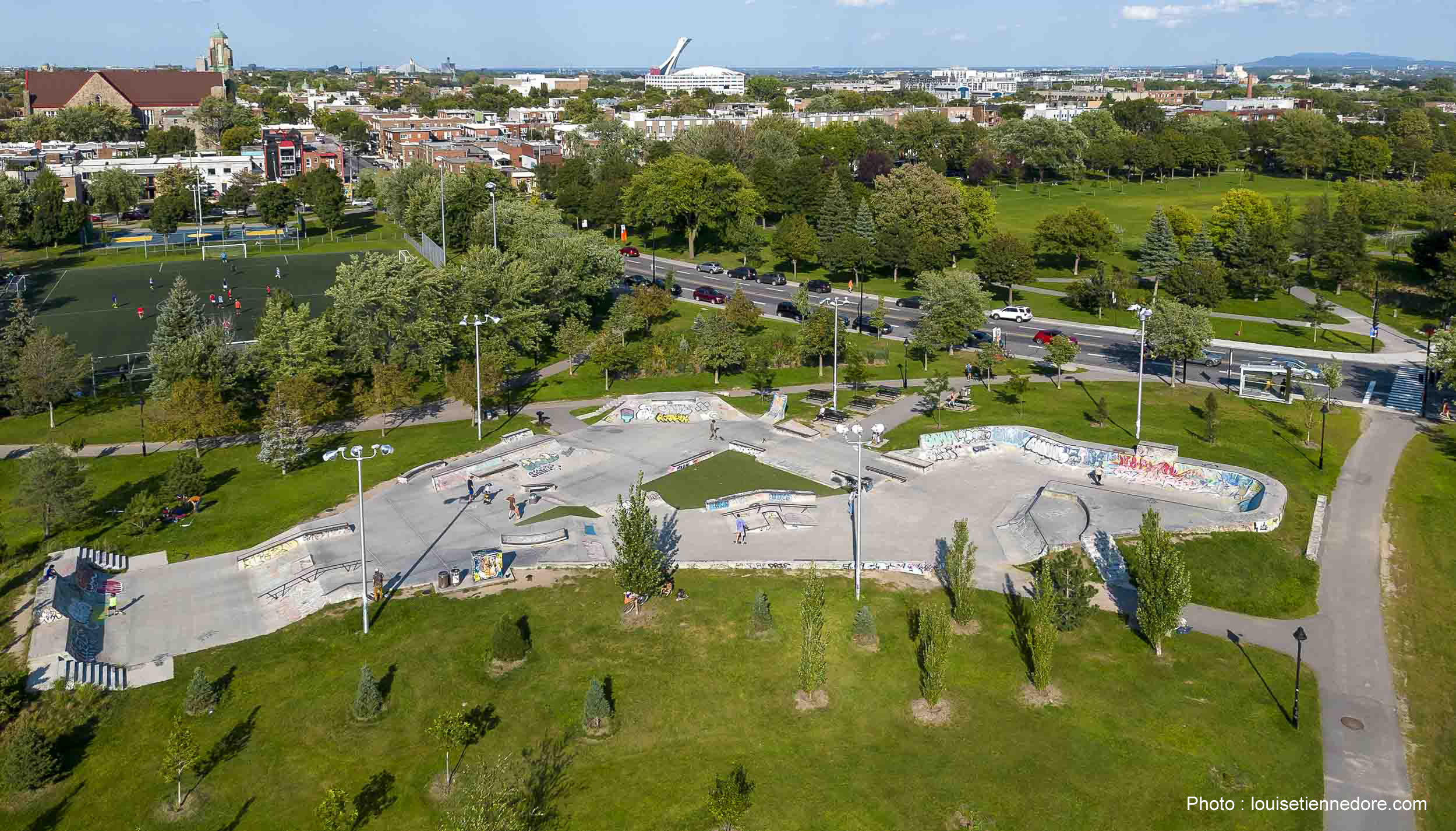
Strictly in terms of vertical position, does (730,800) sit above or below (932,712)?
above

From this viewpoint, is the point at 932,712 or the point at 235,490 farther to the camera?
the point at 235,490

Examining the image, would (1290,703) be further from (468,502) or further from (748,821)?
(468,502)

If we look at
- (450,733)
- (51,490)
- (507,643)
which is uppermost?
(51,490)

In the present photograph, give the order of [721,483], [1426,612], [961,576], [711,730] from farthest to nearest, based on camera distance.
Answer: [721,483]
[1426,612]
[961,576]
[711,730]

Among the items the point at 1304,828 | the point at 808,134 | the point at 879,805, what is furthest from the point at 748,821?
the point at 808,134

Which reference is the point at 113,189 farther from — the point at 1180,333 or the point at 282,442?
the point at 1180,333

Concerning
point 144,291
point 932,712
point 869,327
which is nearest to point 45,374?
point 144,291

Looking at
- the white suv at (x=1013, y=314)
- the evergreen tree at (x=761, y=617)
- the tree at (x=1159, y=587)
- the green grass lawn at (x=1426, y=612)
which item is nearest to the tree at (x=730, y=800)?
the evergreen tree at (x=761, y=617)
